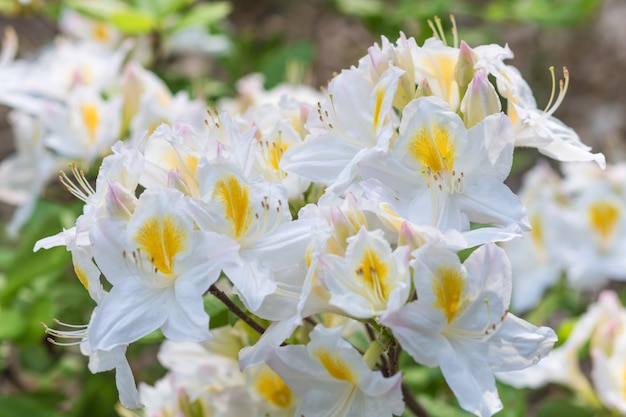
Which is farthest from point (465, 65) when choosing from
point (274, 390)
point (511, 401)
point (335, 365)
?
point (511, 401)

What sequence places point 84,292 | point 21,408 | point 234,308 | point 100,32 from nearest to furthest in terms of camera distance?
1. point 234,308
2. point 21,408
3. point 84,292
4. point 100,32

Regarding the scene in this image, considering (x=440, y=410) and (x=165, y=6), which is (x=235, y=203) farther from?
(x=165, y=6)

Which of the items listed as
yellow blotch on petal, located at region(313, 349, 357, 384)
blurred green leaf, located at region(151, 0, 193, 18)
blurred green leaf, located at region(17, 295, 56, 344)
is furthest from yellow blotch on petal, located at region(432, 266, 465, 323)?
blurred green leaf, located at region(151, 0, 193, 18)

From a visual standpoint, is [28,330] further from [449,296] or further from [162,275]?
[449,296]

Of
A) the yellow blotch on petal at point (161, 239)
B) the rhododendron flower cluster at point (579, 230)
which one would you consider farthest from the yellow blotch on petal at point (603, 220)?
the yellow blotch on petal at point (161, 239)

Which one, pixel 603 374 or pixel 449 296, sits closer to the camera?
pixel 449 296

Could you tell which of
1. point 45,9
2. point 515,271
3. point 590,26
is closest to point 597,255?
point 515,271
